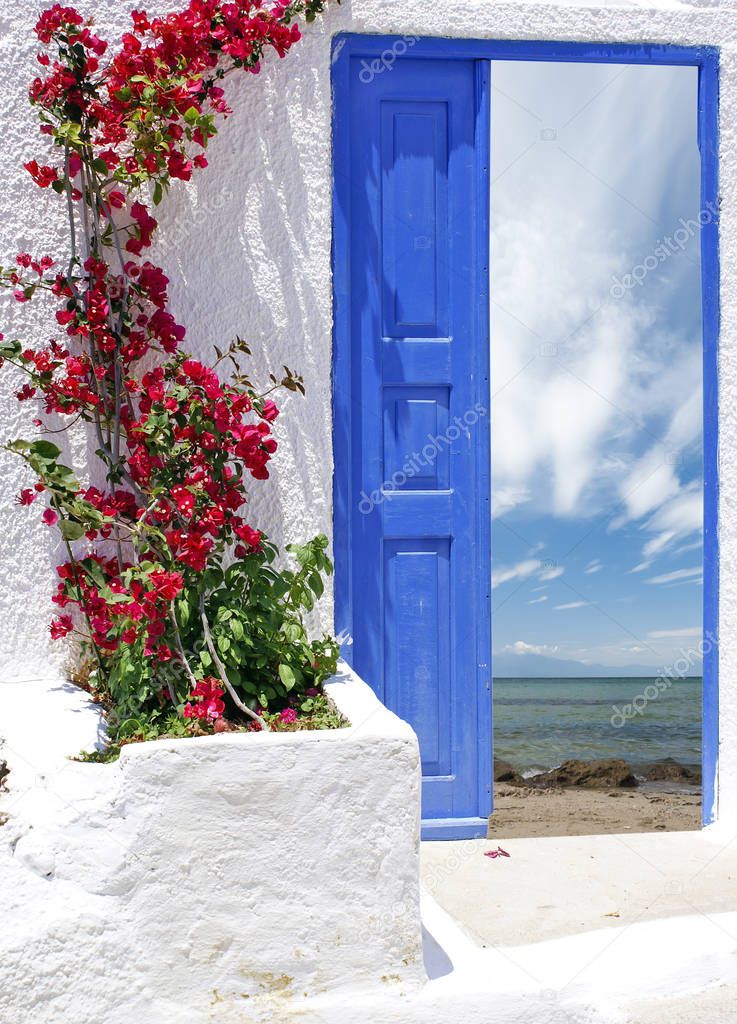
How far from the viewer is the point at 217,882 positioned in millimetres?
2662

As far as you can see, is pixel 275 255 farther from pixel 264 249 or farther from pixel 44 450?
pixel 44 450

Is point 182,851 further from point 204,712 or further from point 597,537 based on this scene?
point 597,537

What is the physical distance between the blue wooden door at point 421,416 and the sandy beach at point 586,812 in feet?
1.91

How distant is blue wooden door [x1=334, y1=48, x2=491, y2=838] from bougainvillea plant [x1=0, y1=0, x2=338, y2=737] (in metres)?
0.38

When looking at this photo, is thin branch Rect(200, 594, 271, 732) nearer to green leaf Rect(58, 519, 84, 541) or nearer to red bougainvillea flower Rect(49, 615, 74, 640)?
green leaf Rect(58, 519, 84, 541)

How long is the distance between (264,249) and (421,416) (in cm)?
83

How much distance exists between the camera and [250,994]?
8.85 feet

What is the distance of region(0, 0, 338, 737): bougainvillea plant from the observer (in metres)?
3.06

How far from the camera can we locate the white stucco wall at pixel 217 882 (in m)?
2.64

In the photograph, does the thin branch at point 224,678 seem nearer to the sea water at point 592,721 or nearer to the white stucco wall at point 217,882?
the white stucco wall at point 217,882

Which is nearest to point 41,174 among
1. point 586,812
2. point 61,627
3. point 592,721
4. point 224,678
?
point 61,627

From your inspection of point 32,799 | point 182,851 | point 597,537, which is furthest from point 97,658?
point 597,537

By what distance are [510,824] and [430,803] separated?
961 mm

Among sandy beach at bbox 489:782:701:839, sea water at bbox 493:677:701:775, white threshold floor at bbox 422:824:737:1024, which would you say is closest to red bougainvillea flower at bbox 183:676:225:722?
white threshold floor at bbox 422:824:737:1024
